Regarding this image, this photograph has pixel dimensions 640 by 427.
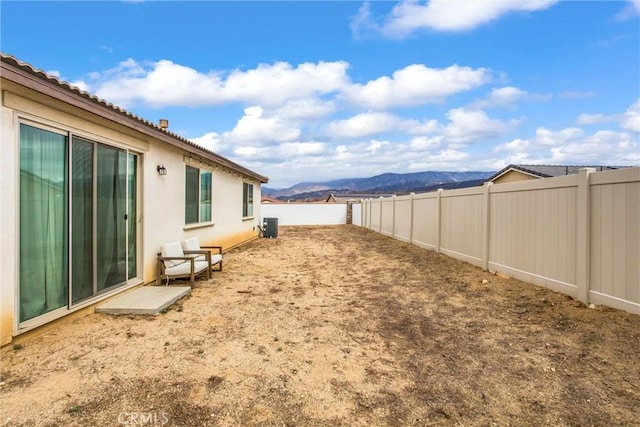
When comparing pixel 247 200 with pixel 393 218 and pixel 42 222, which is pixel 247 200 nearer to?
pixel 393 218

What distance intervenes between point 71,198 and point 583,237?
21.0 feet

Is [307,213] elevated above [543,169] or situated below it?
below

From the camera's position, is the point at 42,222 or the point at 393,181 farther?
the point at 393,181

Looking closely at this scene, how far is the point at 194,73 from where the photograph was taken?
1345 centimetres

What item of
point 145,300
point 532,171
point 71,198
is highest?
point 532,171

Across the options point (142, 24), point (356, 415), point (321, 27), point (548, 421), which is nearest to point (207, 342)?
point (356, 415)

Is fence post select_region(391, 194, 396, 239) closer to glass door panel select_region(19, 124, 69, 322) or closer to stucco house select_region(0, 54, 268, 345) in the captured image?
stucco house select_region(0, 54, 268, 345)

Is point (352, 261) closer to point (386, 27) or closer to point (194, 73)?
point (386, 27)

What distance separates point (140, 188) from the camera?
18.9 ft

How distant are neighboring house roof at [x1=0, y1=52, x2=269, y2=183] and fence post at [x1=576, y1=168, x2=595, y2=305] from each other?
6.38 meters

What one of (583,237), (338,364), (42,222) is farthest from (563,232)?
(42,222)

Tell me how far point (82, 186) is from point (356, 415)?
408 cm

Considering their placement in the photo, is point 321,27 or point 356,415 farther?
point 321,27

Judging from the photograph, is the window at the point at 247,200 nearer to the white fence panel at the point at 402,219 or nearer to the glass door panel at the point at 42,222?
the white fence panel at the point at 402,219
